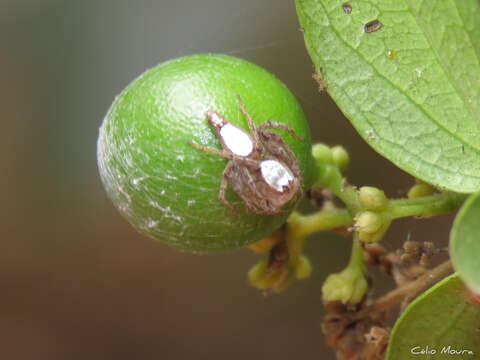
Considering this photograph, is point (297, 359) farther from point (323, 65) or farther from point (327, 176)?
point (323, 65)

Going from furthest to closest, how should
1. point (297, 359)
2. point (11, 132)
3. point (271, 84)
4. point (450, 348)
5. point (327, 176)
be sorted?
1. point (11, 132)
2. point (297, 359)
3. point (327, 176)
4. point (271, 84)
5. point (450, 348)

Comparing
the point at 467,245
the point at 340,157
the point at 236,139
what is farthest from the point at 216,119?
the point at 467,245

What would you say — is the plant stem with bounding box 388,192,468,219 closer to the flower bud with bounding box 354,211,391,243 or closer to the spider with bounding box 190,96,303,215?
the flower bud with bounding box 354,211,391,243

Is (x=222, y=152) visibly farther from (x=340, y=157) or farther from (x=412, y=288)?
(x=412, y=288)

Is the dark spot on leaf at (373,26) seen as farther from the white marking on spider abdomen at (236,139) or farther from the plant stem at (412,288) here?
the plant stem at (412,288)

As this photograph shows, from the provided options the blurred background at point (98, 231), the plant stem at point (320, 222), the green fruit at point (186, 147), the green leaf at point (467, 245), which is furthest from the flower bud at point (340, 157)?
the blurred background at point (98, 231)

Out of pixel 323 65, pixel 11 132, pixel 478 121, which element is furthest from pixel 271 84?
pixel 11 132

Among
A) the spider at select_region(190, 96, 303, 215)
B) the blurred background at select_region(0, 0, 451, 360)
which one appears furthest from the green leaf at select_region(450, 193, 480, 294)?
the blurred background at select_region(0, 0, 451, 360)
